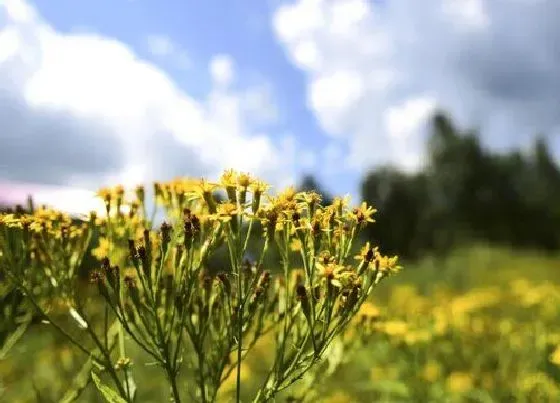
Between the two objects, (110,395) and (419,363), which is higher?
(110,395)

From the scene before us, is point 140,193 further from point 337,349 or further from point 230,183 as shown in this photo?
point 337,349

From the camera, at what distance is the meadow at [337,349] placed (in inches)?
77.1

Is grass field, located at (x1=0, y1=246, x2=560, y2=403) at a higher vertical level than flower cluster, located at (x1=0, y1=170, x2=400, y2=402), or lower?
lower

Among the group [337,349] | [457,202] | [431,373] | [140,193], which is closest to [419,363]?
[431,373]

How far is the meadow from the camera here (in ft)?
6.42

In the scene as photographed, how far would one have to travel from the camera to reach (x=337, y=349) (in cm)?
271

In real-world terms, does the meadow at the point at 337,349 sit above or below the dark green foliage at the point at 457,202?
above

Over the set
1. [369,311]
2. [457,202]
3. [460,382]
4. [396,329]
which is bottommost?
[457,202]

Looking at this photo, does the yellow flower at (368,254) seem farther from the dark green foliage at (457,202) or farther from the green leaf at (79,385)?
the dark green foliage at (457,202)

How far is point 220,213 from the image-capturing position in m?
1.92

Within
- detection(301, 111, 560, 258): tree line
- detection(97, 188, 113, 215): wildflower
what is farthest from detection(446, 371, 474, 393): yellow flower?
detection(301, 111, 560, 258): tree line

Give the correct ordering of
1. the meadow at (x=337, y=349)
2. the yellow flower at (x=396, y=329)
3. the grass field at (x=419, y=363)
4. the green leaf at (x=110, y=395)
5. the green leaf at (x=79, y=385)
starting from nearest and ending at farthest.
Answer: the green leaf at (x=110, y=395), the meadow at (x=337, y=349), the green leaf at (x=79, y=385), the grass field at (x=419, y=363), the yellow flower at (x=396, y=329)

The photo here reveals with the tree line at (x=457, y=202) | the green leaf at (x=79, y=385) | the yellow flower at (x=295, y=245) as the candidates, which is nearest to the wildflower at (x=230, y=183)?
the yellow flower at (x=295, y=245)

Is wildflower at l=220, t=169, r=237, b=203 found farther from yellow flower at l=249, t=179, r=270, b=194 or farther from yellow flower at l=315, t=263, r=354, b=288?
yellow flower at l=315, t=263, r=354, b=288
